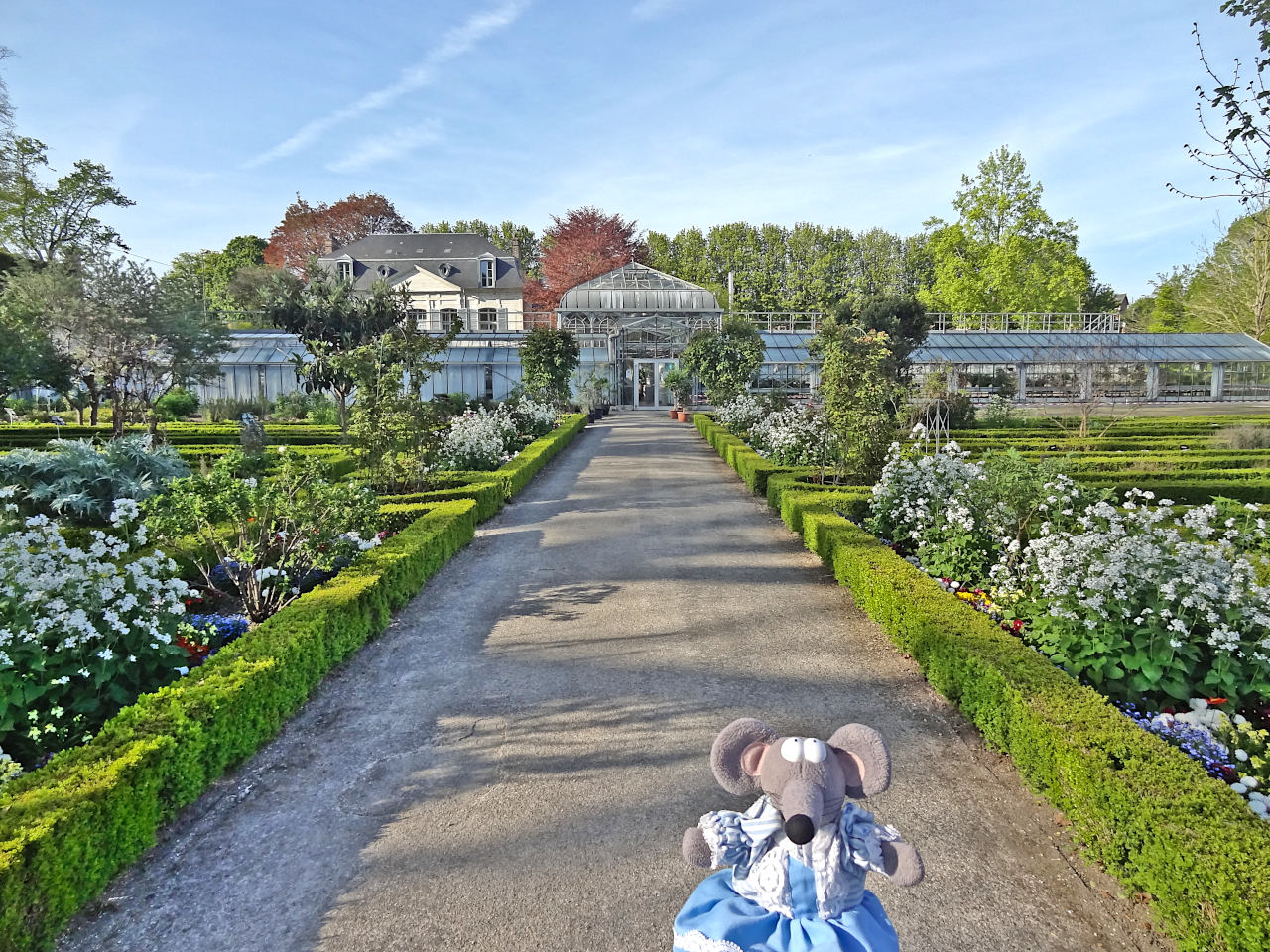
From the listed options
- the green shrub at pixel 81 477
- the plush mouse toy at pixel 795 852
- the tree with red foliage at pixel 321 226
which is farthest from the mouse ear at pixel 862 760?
the tree with red foliage at pixel 321 226

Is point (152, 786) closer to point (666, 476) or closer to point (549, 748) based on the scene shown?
point (549, 748)

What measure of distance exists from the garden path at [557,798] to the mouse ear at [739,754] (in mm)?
854

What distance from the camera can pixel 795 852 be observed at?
1.98 m

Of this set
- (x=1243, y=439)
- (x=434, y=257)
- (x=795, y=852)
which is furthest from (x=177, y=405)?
(x=1243, y=439)

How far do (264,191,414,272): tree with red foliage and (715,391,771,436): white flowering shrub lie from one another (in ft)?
128

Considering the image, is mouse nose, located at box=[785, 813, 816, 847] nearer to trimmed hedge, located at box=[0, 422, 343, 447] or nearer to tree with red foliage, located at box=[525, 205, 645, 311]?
trimmed hedge, located at box=[0, 422, 343, 447]

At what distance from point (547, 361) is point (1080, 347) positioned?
78.8 feet

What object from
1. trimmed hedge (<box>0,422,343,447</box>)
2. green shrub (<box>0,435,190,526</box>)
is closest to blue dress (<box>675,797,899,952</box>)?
green shrub (<box>0,435,190,526</box>)

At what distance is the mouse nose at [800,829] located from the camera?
1.81 metres

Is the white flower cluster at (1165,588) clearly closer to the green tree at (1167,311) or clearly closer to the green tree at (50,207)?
the green tree at (50,207)

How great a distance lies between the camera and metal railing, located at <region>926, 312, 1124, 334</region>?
120ft

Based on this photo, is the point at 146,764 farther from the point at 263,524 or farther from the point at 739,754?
the point at 263,524

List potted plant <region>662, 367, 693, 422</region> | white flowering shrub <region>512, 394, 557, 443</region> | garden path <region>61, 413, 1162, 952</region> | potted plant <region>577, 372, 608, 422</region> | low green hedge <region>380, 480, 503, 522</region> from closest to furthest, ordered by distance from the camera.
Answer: garden path <region>61, 413, 1162, 952</region> < low green hedge <region>380, 480, 503, 522</region> < white flowering shrub <region>512, 394, 557, 443</region> < potted plant <region>577, 372, 608, 422</region> < potted plant <region>662, 367, 693, 422</region>

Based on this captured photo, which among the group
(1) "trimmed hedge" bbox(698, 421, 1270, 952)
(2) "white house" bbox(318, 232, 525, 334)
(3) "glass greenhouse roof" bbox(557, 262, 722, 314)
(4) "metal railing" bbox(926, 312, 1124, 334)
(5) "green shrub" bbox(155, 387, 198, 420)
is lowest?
(1) "trimmed hedge" bbox(698, 421, 1270, 952)
